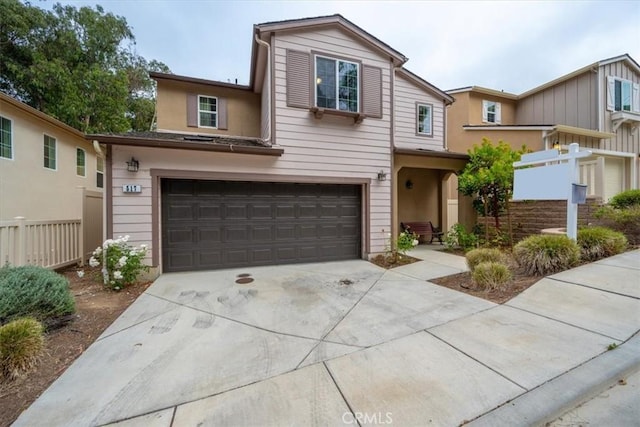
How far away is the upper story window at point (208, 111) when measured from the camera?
8914 millimetres

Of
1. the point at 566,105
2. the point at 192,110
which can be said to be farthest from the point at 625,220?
the point at 192,110

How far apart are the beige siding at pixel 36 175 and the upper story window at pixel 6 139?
0.09 metres

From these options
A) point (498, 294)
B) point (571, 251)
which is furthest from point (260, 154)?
point (571, 251)

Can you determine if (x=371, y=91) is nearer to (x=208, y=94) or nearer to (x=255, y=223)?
(x=255, y=223)

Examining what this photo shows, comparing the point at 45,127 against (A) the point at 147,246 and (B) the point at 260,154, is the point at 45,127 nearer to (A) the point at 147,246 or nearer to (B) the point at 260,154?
(A) the point at 147,246

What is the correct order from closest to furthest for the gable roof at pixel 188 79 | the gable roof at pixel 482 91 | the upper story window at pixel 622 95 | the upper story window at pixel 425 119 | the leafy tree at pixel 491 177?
the leafy tree at pixel 491 177
the gable roof at pixel 188 79
the upper story window at pixel 425 119
the upper story window at pixel 622 95
the gable roof at pixel 482 91

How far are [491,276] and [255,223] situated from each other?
510cm

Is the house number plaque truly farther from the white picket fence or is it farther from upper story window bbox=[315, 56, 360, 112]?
upper story window bbox=[315, 56, 360, 112]

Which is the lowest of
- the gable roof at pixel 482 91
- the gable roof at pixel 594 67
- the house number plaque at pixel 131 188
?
the house number plaque at pixel 131 188

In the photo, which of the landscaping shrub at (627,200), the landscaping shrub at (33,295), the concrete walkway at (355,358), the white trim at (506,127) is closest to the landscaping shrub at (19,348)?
the concrete walkway at (355,358)

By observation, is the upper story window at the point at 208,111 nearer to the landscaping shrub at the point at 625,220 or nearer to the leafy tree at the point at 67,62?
the leafy tree at the point at 67,62

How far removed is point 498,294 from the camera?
439cm

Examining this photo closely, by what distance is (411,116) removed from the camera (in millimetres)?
9844

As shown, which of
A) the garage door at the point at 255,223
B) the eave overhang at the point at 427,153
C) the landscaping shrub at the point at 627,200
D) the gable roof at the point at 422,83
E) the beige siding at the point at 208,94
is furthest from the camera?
the gable roof at the point at 422,83
